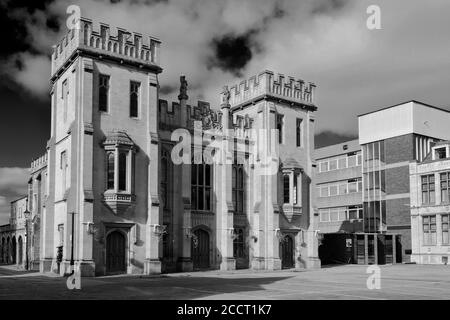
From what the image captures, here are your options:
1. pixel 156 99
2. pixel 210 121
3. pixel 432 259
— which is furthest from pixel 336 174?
pixel 156 99

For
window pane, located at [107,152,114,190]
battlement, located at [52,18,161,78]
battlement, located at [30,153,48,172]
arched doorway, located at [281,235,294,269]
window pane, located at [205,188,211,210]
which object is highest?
battlement, located at [52,18,161,78]

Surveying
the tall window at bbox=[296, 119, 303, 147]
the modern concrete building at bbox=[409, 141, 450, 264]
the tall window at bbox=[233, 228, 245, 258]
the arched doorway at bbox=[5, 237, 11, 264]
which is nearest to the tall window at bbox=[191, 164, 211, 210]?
the tall window at bbox=[233, 228, 245, 258]

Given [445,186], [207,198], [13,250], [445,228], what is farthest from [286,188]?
[13,250]

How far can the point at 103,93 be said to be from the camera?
116 ft

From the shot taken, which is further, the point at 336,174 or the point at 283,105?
the point at 336,174

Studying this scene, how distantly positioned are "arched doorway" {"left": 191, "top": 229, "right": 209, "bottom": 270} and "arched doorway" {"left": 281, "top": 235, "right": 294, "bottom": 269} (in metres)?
6.33

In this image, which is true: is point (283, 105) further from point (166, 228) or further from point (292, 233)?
point (166, 228)

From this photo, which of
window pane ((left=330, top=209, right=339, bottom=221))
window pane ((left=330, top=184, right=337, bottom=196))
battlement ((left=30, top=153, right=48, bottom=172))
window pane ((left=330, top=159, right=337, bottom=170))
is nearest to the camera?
battlement ((left=30, top=153, right=48, bottom=172))

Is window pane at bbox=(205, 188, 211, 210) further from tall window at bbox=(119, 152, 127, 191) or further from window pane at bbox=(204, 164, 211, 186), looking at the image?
tall window at bbox=(119, 152, 127, 191)

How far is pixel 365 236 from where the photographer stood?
173 feet

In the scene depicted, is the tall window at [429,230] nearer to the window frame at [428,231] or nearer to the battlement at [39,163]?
the window frame at [428,231]

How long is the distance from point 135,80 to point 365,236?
2771 cm

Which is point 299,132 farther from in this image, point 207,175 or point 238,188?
point 207,175

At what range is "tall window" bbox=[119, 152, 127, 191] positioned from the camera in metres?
34.7
